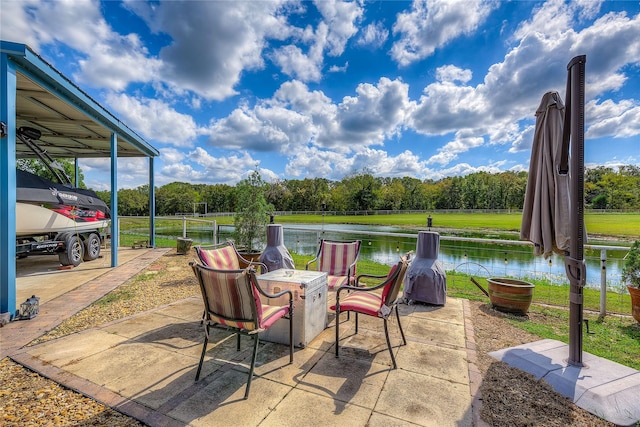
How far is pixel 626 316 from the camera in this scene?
364 centimetres

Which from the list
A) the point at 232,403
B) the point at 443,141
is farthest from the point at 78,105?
the point at 443,141

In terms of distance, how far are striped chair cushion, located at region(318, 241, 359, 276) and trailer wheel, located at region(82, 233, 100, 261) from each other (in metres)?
5.94

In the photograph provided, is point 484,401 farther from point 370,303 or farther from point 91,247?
point 91,247

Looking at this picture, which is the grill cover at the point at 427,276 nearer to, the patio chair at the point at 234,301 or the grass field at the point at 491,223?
the patio chair at the point at 234,301

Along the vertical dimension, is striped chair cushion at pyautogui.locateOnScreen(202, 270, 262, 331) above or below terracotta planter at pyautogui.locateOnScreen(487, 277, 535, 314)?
above

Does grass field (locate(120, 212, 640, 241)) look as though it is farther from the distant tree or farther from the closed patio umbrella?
the distant tree

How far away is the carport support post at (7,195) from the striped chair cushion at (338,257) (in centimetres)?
364

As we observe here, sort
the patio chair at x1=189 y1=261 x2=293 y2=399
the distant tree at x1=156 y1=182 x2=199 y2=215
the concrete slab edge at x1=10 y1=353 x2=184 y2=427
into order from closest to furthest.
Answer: the concrete slab edge at x1=10 y1=353 x2=184 y2=427 < the patio chair at x1=189 y1=261 x2=293 y2=399 < the distant tree at x1=156 y1=182 x2=199 y2=215

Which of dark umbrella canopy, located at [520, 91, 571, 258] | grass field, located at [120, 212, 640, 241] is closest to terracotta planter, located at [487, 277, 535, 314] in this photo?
dark umbrella canopy, located at [520, 91, 571, 258]

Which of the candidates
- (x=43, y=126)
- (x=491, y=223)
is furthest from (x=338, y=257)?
(x=491, y=223)

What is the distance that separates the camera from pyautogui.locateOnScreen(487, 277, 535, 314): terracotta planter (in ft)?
11.7

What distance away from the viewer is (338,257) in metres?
4.09

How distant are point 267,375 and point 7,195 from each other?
3.52m

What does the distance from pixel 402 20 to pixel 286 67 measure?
4.03 meters
